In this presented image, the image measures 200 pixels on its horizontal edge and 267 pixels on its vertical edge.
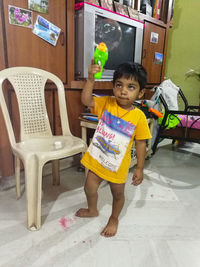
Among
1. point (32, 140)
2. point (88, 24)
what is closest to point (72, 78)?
point (88, 24)

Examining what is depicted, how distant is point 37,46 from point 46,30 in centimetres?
13

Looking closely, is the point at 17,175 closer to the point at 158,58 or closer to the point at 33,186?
the point at 33,186

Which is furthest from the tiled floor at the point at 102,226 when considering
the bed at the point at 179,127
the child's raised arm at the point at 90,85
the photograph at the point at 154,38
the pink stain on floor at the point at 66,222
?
the photograph at the point at 154,38

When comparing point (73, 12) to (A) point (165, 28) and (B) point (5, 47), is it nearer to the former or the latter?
(B) point (5, 47)

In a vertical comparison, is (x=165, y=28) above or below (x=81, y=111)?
above

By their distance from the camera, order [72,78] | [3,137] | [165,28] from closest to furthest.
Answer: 1. [3,137]
2. [72,78]
3. [165,28]

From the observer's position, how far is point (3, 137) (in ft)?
4.45

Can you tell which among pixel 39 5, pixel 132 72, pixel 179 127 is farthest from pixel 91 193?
pixel 179 127

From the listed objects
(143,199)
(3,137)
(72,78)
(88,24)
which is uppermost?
(88,24)

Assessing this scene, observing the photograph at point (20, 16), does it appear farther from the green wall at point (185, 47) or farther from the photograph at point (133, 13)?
the green wall at point (185, 47)

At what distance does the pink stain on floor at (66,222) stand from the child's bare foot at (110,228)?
0.63ft

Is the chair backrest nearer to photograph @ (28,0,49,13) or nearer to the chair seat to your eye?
the chair seat

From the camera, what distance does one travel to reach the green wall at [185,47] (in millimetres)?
3023

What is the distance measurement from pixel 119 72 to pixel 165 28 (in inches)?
76.3
